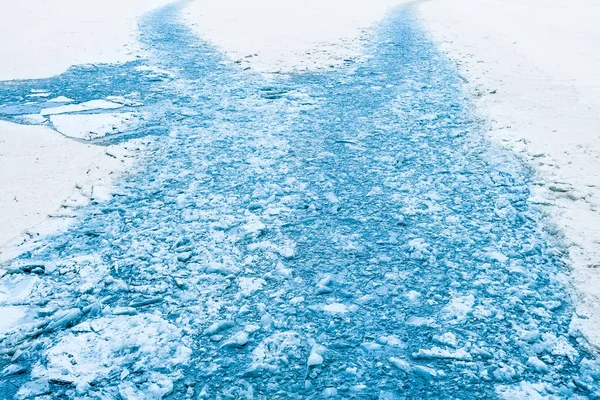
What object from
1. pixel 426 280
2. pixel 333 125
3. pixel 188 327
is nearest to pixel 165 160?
pixel 333 125

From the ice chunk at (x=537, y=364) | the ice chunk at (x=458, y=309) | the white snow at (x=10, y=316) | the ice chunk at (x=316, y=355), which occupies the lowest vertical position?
the ice chunk at (x=537, y=364)

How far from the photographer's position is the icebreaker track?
3166mm

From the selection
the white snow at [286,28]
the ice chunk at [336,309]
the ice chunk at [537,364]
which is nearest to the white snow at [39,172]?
the ice chunk at [336,309]

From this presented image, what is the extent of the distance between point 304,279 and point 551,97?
6543 millimetres

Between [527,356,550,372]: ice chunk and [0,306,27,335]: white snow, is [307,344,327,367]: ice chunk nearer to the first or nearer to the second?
[527,356,550,372]: ice chunk

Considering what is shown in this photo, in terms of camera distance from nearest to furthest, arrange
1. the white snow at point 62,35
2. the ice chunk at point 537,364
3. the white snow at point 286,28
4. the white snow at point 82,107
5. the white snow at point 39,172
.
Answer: the ice chunk at point 537,364 < the white snow at point 39,172 < the white snow at point 82,107 < the white snow at point 62,35 < the white snow at point 286,28

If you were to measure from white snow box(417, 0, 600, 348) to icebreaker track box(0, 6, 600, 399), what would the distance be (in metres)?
0.25

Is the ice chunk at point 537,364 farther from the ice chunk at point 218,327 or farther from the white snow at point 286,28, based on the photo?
the white snow at point 286,28

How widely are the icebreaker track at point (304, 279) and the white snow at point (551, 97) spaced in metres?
0.25

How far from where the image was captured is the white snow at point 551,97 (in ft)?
15.1

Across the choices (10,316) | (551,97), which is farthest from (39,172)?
(551,97)

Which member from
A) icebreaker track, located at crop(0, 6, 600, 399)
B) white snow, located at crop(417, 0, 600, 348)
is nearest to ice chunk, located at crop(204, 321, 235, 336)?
icebreaker track, located at crop(0, 6, 600, 399)

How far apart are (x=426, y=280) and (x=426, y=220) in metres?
1.01

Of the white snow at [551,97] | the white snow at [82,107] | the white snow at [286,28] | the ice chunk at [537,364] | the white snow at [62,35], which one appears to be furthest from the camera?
the white snow at [286,28]
